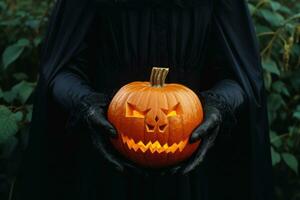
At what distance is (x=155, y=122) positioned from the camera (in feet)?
5.76

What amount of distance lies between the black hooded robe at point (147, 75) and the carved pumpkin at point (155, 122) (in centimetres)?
23

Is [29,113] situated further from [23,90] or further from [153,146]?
[153,146]

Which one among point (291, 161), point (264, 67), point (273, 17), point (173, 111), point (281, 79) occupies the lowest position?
point (291, 161)

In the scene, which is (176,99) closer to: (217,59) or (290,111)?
(217,59)

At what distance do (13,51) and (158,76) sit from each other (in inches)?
51.6

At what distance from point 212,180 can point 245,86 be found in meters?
0.39

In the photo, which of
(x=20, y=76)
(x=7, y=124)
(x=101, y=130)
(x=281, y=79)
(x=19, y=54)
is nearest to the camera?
Answer: (x=101, y=130)

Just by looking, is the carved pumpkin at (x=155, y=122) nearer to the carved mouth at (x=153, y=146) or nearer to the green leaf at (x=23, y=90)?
the carved mouth at (x=153, y=146)

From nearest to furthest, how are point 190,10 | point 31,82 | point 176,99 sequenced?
point 176,99 → point 190,10 → point 31,82

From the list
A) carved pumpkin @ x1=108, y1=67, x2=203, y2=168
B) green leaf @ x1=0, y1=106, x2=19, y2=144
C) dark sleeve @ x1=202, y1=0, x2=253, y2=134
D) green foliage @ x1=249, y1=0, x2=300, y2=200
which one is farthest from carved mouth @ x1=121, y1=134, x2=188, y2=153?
green foliage @ x1=249, y1=0, x2=300, y2=200

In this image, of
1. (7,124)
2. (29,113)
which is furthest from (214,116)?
(29,113)

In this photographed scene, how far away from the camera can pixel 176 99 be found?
1794 mm

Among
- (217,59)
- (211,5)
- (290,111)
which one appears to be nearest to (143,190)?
(217,59)

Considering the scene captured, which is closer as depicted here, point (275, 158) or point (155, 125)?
point (155, 125)
